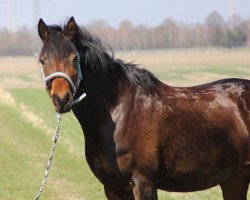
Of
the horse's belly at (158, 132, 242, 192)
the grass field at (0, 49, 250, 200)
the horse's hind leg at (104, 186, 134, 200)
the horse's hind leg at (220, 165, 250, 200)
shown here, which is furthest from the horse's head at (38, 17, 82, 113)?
the horse's hind leg at (220, 165, 250, 200)

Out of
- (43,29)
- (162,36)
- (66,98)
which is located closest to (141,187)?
(66,98)

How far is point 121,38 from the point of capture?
12800 centimetres

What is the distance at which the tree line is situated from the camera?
102m

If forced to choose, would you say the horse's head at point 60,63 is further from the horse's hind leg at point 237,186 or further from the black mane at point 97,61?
the horse's hind leg at point 237,186

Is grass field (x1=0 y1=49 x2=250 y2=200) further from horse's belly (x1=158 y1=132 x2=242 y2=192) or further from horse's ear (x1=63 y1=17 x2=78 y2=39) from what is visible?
horse's belly (x1=158 y1=132 x2=242 y2=192)

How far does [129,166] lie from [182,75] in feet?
149

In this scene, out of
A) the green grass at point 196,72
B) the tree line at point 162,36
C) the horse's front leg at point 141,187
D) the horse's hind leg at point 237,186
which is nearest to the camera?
the horse's front leg at point 141,187

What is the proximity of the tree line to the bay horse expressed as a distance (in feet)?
289

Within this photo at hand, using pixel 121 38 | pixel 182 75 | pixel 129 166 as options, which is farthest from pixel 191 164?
pixel 121 38

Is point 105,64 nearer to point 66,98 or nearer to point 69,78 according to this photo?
point 69,78

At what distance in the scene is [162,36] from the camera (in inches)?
5059

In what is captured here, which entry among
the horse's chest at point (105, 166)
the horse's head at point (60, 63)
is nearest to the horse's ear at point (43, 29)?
the horse's head at point (60, 63)

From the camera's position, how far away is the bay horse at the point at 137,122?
5.04 m

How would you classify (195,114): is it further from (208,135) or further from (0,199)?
(0,199)
